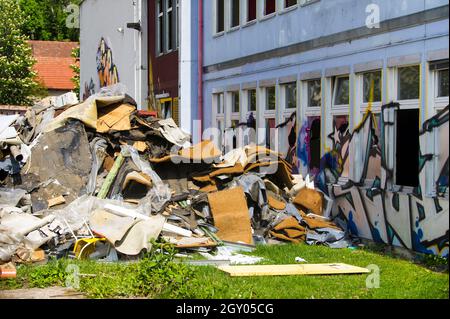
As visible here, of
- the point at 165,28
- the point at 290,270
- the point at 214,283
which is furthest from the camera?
the point at 165,28

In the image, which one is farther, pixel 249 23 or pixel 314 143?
pixel 249 23

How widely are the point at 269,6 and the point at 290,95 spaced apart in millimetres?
2575

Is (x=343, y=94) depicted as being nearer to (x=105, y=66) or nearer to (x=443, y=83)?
(x=443, y=83)

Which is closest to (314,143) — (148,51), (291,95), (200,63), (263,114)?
(291,95)

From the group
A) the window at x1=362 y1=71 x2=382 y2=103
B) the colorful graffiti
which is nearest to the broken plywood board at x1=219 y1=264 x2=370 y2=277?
the window at x1=362 y1=71 x2=382 y2=103

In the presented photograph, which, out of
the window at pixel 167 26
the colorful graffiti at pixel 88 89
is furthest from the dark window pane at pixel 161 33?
the colorful graffiti at pixel 88 89

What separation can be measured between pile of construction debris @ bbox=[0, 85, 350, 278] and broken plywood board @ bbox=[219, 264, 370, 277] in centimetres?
185

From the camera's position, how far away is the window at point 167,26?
1096 inches

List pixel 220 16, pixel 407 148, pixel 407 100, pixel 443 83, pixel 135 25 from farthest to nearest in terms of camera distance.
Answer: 1. pixel 135 25
2. pixel 220 16
3. pixel 407 148
4. pixel 407 100
5. pixel 443 83

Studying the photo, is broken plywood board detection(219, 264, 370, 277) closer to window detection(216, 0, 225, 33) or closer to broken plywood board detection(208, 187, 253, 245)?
broken plywood board detection(208, 187, 253, 245)

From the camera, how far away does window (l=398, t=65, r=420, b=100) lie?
14.1m

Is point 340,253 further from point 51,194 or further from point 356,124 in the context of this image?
point 51,194

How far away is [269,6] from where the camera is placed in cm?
2094

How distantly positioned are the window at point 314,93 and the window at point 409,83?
325 cm
